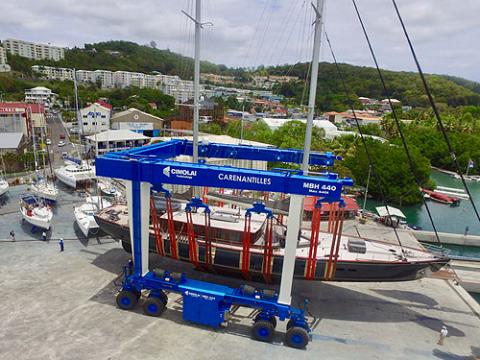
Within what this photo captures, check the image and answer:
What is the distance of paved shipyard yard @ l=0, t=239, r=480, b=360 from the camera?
9055 mm

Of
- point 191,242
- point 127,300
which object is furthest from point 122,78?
point 127,300

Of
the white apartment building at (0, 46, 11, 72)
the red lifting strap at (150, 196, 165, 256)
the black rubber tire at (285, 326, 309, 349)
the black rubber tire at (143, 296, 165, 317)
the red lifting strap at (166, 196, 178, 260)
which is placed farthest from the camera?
the white apartment building at (0, 46, 11, 72)

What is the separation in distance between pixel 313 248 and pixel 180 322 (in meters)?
5.00

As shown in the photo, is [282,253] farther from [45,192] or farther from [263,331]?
[45,192]

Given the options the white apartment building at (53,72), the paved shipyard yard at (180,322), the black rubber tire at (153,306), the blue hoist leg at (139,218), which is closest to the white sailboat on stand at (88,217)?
the paved shipyard yard at (180,322)

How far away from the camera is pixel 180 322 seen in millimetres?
10312

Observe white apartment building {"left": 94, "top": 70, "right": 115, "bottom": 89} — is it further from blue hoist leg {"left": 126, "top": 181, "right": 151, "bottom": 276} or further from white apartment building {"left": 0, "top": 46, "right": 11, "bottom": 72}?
blue hoist leg {"left": 126, "top": 181, "right": 151, "bottom": 276}

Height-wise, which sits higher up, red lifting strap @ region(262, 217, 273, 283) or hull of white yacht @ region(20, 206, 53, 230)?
red lifting strap @ region(262, 217, 273, 283)

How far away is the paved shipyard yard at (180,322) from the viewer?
356 inches

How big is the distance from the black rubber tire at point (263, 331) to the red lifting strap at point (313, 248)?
96.9 inches

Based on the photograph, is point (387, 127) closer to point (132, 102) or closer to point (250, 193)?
point (250, 193)

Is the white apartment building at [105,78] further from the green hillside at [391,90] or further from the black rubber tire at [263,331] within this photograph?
the black rubber tire at [263,331]

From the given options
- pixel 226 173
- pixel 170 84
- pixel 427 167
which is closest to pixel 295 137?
pixel 427 167

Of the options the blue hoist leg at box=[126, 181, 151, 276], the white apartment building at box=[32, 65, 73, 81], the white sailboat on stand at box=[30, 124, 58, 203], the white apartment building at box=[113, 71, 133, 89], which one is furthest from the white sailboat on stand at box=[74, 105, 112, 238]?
the white apartment building at box=[113, 71, 133, 89]
